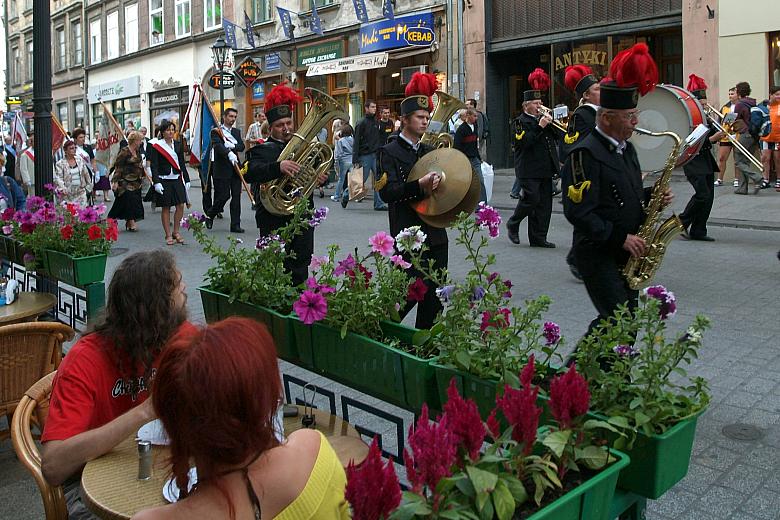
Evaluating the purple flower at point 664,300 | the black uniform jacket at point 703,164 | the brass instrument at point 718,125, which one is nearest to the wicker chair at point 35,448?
the purple flower at point 664,300

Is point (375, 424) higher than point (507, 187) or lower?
lower

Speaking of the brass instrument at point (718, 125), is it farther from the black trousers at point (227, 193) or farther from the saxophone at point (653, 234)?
the black trousers at point (227, 193)

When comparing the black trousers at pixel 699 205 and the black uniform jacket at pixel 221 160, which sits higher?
the black uniform jacket at pixel 221 160

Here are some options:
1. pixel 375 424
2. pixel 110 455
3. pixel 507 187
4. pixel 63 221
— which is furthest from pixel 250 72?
pixel 110 455

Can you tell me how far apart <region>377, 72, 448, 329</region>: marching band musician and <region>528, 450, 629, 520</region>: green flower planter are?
10.3ft

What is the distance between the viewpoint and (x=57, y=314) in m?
6.14

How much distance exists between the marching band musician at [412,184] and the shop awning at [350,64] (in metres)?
17.2

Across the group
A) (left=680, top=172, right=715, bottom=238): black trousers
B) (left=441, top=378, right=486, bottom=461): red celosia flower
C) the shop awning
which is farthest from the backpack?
(left=441, top=378, right=486, bottom=461): red celosia flower

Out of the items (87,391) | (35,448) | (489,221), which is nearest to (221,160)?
(489,221)

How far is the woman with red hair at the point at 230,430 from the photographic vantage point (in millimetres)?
1637

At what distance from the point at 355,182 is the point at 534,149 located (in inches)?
272

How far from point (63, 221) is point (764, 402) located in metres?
4.75

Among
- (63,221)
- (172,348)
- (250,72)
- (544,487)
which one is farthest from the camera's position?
(250,72)

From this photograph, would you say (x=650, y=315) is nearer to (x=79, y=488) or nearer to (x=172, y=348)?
(x=172, y=348)
